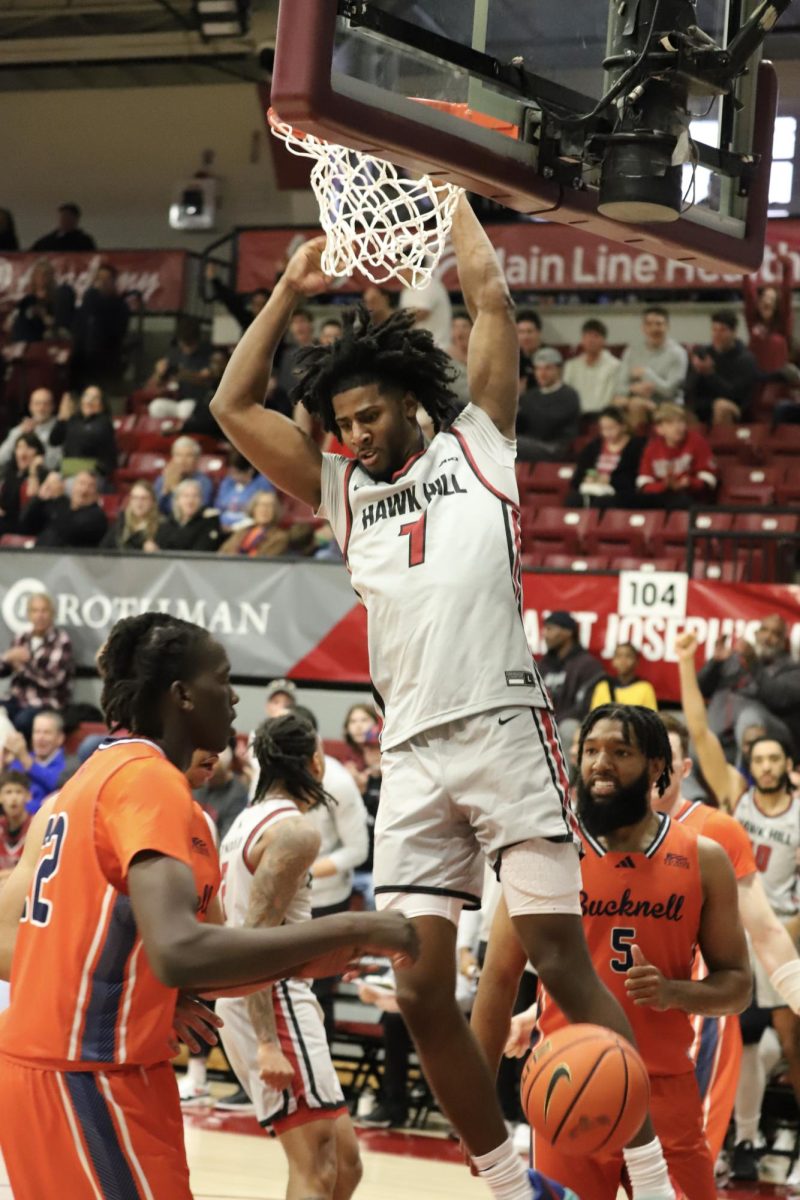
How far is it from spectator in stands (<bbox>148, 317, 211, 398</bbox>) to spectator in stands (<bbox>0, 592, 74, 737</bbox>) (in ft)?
13.7

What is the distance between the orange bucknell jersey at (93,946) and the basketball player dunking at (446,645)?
2.30 feet

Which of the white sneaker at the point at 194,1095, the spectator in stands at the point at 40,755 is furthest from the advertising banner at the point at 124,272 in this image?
the white sneaker at the point at 194,1095

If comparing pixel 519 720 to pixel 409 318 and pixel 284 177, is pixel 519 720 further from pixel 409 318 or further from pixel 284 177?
pixel 284 177

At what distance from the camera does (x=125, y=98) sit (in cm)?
1977

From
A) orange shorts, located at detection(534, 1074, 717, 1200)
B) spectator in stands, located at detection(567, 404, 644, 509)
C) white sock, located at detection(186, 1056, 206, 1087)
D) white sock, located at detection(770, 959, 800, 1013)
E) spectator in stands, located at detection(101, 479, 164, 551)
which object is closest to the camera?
orange shorts, located at detection(534, 1074, 717, 1200)

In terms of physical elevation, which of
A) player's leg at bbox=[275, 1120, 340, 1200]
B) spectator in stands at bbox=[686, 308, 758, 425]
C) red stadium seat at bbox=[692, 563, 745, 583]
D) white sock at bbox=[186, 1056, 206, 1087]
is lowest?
white sock at bbox=[186, 1056, 206, 1087]

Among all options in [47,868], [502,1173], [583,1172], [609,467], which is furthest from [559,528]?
[47,868]

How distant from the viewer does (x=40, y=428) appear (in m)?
15.2

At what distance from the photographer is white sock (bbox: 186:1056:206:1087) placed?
9.25 m

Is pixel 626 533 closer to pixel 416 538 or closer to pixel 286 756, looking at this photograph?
pixel 286 756

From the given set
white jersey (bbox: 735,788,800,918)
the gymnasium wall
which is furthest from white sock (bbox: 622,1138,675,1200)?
the gymnasium wall

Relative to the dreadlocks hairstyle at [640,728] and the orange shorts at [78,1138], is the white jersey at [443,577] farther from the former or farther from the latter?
the orange shorts at [78,1138]

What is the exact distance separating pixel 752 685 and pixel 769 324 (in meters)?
4.60

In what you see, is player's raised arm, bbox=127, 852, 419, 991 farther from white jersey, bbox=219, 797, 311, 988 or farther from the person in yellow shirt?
the person in yellow shirt
